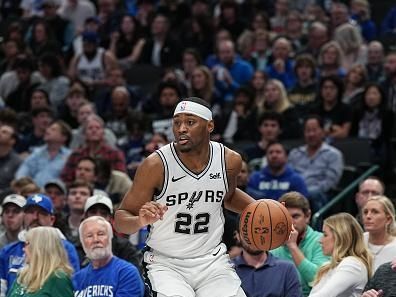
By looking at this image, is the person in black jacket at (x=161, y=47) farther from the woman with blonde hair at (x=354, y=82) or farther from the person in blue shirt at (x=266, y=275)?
the person in blue shirt at (x=266, y=275)

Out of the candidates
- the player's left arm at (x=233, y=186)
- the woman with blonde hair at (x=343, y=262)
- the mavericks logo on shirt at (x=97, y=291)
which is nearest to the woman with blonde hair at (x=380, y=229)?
the woman with blonde hair at (x=343, y=262)

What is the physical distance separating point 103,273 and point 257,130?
18.1ft

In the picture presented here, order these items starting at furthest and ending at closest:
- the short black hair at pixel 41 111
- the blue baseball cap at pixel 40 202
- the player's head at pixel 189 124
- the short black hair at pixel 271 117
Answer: the short black hair at pixel 41 111
the short black hair at pixel 271 117
the blue baseball cap at pixel 40 202
the player's head at pixel 189 124

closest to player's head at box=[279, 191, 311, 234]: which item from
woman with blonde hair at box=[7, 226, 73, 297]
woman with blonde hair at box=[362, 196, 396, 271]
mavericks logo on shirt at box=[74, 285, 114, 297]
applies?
woman with blonde hair at box=[362, 196, 396, 271]

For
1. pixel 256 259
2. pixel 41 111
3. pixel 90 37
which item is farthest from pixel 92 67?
pixel 256 259

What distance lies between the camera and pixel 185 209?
8.07 meters

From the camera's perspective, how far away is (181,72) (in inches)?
697

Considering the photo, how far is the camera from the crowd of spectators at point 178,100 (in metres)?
11.0

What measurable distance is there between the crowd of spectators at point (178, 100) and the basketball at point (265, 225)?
1.00 m

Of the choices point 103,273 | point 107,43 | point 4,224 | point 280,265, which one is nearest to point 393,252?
point 280,265

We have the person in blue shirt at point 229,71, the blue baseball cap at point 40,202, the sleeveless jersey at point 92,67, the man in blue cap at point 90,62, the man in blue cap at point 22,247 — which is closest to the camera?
the man in blue cap at point 22,247

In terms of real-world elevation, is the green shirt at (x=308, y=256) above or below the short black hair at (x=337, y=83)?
below

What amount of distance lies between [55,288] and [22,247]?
114 centimetres

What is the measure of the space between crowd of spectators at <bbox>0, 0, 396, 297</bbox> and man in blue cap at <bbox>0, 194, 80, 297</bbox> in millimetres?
17
